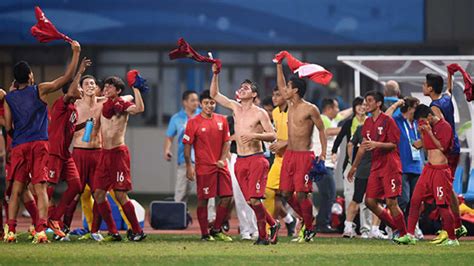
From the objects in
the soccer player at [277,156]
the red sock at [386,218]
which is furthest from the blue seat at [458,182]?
the red sock at [386,218]

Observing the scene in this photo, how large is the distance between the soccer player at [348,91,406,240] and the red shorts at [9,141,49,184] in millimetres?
4509

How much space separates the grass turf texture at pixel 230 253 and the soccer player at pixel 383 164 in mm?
493

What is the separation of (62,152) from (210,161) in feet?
7.38

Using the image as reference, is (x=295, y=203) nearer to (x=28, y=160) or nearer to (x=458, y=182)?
(x=28, y=160)

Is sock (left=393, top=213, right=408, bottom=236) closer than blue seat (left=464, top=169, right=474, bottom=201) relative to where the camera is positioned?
Yes

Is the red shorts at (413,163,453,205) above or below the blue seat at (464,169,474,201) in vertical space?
above

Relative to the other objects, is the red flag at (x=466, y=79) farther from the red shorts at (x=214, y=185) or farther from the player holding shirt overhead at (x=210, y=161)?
the red shorts at (x=214, y=185)

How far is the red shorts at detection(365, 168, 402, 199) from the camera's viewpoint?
2216 centimetres

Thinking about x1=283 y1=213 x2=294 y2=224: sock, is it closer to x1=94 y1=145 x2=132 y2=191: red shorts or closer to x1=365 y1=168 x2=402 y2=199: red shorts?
x1=365 y1=168 x2=402 y2=199: red shorts

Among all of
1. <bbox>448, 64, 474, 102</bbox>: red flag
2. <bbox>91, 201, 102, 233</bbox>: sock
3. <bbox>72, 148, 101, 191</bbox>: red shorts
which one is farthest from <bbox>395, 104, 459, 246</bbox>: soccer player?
<bbox>72, 148, 101, 191</bbox>: red shorts

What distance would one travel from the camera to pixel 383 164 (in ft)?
73.4

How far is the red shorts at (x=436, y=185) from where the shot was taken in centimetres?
2150

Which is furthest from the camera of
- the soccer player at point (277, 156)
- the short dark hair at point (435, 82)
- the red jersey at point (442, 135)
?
the soccer player at point (277, 156)

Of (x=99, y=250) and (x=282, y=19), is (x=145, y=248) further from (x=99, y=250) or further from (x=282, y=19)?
(x=282, y=19)
